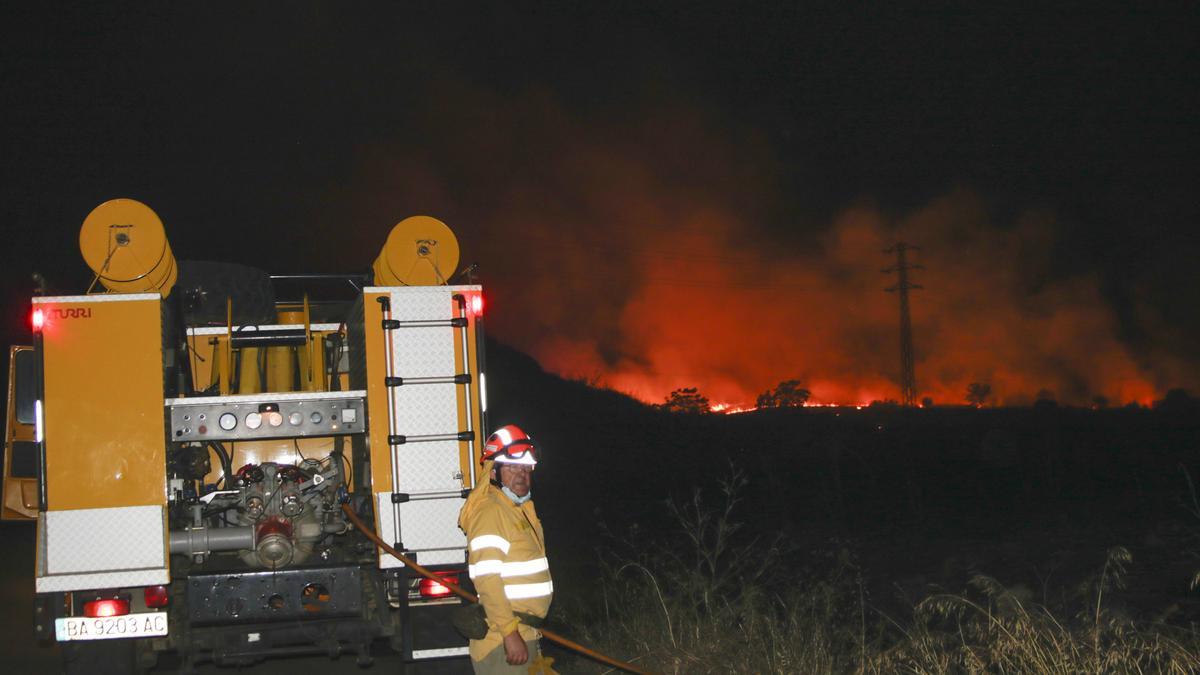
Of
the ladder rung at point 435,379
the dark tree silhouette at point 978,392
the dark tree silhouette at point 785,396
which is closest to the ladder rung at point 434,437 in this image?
the ladder rung at point 435,379

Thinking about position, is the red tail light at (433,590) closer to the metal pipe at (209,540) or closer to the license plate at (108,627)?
the metal pipe at (209,540)

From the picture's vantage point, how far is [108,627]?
5934 millimetres

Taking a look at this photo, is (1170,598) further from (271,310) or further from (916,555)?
(271,310)

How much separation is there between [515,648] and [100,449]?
9.99 feet

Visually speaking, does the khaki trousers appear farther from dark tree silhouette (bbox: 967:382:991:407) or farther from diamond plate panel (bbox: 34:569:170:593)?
dark tree silhouette (bbox: 967:382:991:407)

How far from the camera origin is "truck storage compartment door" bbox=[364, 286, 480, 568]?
625 centimetres

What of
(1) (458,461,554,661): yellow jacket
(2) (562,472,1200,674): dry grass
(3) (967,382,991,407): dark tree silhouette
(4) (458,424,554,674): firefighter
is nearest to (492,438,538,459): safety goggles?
(4) (458,424,554,674): firefighter

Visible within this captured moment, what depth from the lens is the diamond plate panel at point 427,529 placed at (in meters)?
6.21

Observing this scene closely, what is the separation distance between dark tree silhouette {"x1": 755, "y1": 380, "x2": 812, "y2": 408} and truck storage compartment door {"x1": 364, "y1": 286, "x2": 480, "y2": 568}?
4174 centimetres

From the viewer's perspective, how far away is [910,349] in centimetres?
4628

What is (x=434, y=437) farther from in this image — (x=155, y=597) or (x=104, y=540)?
(x=104, y=540)

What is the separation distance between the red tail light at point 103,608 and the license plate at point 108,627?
2 centimetres

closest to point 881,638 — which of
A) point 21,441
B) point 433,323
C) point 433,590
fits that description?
point 433,590

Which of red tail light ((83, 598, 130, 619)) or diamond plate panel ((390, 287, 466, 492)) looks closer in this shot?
red tail light ((83, 598, 130, 619))
